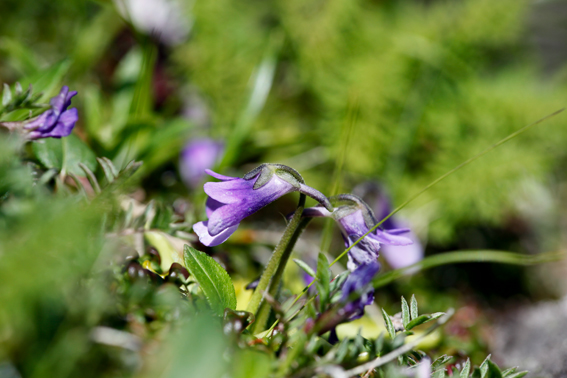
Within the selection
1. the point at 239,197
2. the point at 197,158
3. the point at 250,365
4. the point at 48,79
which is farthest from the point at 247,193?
the point at 197,158

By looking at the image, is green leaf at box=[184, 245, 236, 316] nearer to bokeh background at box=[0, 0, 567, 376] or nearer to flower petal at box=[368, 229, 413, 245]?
flower petal at box=[368, 229, 413, 245]

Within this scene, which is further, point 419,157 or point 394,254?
point 419,157

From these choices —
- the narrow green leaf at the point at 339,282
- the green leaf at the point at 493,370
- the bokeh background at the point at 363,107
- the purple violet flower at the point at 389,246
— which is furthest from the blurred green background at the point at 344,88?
the green leaf at the point at 493,370

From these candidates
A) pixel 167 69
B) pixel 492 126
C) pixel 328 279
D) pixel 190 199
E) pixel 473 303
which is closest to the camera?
pixel 328 279

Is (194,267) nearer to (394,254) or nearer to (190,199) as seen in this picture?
(190,199)

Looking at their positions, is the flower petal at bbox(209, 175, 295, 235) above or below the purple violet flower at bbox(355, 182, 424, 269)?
above

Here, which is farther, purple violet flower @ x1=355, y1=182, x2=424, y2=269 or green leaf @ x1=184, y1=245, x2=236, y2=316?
purple violet flower @ x1=355, y1=182, x2=424, y2=269

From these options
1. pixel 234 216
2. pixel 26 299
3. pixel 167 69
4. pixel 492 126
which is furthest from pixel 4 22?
pixel 492 126

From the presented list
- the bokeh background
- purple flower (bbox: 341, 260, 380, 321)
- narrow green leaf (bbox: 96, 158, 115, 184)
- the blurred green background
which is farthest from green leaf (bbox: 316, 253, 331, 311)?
the blurred green background
